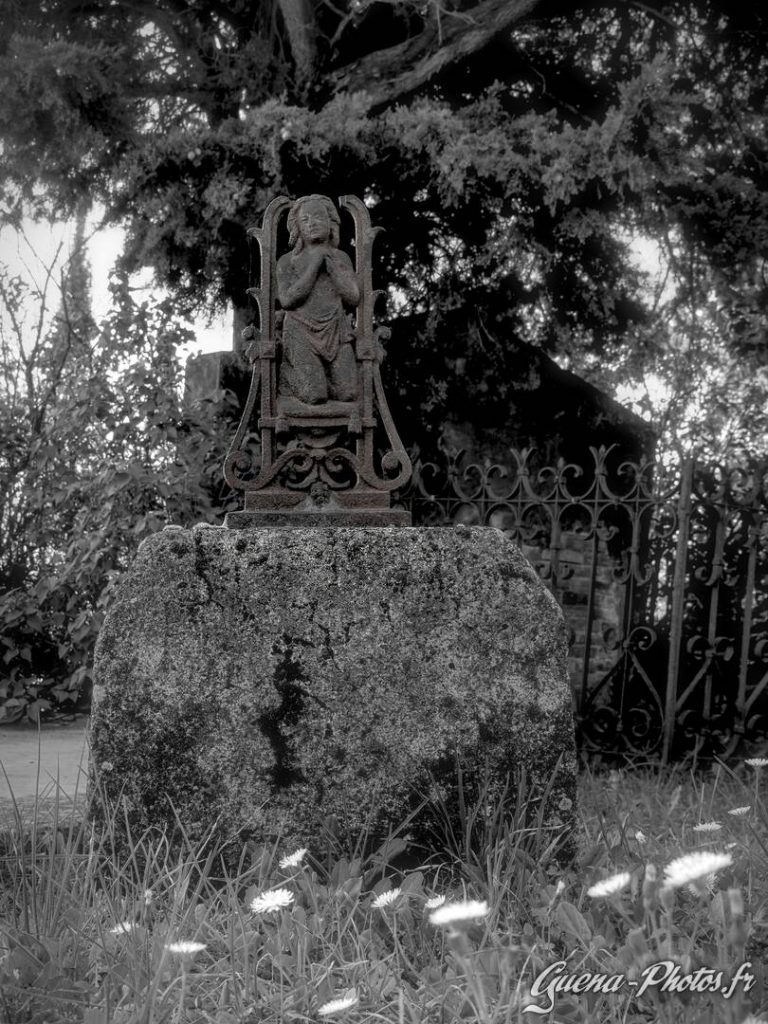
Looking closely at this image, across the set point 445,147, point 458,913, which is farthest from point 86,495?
point 458,913

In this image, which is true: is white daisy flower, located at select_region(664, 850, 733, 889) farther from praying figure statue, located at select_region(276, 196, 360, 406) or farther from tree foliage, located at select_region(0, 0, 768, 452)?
tree foliage, located at select_region(0, 0, 768, 452)

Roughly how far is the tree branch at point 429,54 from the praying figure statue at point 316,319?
A: 398 centimetres

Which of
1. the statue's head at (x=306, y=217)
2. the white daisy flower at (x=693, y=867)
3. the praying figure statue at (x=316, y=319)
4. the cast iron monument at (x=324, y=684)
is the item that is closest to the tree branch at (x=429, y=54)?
the statue's head at (x=306, y=217)

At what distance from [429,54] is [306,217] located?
4394 millimetres

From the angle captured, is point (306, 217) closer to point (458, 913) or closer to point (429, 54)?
point (458, 913)

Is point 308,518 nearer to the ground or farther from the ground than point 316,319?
nearer to the ground

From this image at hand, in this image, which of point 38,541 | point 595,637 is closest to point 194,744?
point 38,541

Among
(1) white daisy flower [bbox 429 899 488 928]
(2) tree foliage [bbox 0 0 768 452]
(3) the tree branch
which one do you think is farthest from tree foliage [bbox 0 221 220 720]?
(1) white daisy flower [bbox 429 899 488 928]

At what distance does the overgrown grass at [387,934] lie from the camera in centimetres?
137

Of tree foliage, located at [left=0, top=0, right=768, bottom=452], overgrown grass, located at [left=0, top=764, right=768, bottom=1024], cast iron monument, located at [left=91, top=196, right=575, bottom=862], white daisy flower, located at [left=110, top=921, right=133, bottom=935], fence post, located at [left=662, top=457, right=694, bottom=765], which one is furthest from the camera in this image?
tree foliage, located at [left=0, top=0, right=768, bottom=452]

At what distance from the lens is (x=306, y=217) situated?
111 inches

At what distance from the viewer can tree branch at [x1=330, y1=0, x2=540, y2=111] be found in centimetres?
638

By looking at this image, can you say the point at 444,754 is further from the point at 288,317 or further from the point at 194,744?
the point at 288,317

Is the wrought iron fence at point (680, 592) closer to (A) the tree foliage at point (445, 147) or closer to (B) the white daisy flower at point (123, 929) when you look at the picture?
(A) the tree foliage at point (445, 147)
